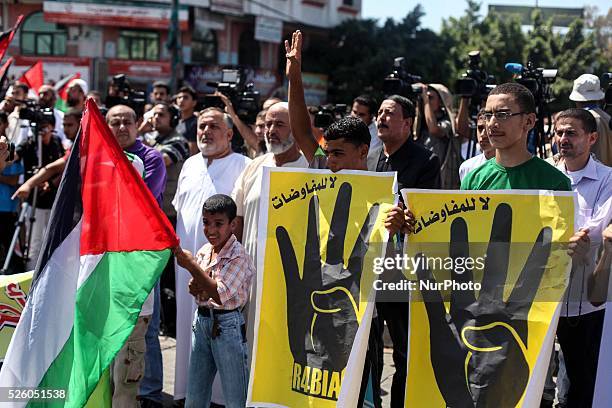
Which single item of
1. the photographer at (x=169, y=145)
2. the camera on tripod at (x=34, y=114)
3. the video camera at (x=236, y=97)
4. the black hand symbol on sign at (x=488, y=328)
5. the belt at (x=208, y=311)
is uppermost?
the video camera at (x=236, y=97)

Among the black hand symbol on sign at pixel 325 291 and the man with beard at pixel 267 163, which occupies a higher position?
the man with beard at pixel 267 163

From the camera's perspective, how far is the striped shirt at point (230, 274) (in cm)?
446

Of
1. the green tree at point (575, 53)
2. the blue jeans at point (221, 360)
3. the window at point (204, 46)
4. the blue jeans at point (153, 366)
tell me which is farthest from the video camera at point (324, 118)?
the window at point (204, 46)

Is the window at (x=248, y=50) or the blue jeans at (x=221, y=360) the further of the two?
the window at (x=248, y=50)

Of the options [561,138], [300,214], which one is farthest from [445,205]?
[561,138]

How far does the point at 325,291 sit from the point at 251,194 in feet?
4.15

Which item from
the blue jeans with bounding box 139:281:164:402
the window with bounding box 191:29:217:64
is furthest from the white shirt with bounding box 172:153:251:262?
the window with bounding box 191:29:217:64

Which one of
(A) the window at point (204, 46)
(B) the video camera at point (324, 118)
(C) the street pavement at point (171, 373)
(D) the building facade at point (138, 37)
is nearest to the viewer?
(C) the street pavement at point (171, 373)

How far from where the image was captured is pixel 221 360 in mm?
4473

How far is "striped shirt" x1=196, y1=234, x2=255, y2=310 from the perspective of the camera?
446 cm

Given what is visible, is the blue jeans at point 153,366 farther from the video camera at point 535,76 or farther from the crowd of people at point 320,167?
the video camera at point 535,76

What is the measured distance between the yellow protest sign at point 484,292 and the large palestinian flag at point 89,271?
119 centimetres

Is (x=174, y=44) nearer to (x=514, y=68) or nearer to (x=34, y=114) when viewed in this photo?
(x=34, y=114)

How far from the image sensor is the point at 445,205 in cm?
381
